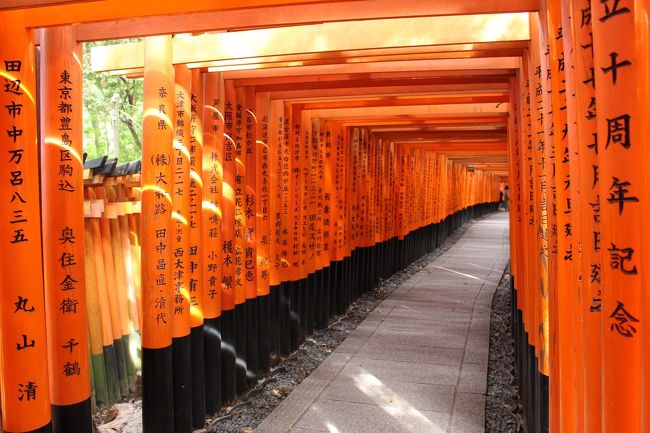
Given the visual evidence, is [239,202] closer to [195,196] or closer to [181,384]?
[195,196]

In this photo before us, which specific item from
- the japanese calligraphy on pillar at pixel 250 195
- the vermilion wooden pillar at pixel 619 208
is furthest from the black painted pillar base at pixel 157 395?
the vermilion wooden pillar at pixel 619 208

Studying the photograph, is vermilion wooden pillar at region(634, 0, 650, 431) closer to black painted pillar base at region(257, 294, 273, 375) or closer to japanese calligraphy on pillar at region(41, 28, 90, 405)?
japanese calligraphy on pillar at region(41, 28, 90, 405)

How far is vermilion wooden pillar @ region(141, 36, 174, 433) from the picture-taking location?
14.2 feet

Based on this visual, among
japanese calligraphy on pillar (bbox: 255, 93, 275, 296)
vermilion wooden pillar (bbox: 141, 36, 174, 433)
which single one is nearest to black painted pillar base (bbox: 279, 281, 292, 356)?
japanese calligraphy on pillar (bbox: 255, 93, 275, 296)

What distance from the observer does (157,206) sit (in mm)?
4363

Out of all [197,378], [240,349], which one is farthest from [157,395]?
[240,349]

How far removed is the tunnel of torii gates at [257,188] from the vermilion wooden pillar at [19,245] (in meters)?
0.01

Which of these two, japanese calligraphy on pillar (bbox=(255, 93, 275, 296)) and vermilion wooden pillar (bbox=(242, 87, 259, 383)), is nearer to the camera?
vermilion wooden pillar (bbox=(242, 87, 259, 383))

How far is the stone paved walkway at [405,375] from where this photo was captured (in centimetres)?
504

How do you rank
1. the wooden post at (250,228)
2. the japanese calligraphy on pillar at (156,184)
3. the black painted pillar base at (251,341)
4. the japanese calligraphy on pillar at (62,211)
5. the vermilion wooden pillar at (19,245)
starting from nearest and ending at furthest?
the vermilion wooden pillar at (19,245) < the japanese calligraphy on pillar at (62,211) < the japanese calligraphy on pillar at (156,184) < the wooden post at (250,228) < the black painted pillar base at (251,341)

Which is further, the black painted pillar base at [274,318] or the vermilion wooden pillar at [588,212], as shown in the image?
the black painted pillar base at [274,318]

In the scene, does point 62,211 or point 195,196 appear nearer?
point 62,211

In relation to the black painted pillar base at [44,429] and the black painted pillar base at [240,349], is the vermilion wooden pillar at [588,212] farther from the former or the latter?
the black painted pillar base at [240,349]

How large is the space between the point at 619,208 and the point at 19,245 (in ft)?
8.98
